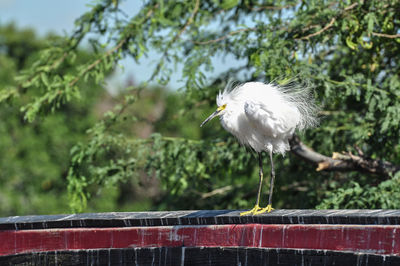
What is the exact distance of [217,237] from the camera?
4.06 meters

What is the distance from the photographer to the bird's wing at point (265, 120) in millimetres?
5074

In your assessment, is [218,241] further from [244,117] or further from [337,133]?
[337,133]

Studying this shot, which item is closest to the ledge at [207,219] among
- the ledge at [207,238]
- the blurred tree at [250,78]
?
the ledge at [207,238]

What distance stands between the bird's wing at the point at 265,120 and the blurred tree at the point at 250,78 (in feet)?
2.96

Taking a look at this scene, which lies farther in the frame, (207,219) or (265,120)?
(265,120)

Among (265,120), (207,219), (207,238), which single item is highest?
(265,120)

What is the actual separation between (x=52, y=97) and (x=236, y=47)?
6.70 ft

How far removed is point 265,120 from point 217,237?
134 centimetres

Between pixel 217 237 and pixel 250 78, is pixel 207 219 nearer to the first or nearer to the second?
pixel 217 237

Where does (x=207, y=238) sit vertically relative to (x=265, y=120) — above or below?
below

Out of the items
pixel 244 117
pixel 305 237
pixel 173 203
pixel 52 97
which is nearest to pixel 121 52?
pixel 52 97

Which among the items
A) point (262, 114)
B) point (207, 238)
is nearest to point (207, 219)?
point (207, 238)

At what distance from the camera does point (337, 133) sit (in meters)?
7.57

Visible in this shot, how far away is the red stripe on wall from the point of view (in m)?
3.30
